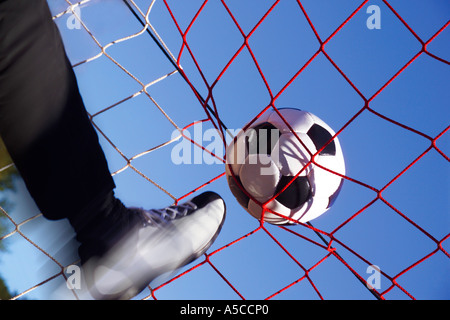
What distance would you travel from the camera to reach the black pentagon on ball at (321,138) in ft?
4.22

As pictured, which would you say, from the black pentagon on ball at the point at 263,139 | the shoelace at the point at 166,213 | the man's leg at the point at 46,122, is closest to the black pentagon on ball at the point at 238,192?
the black pentagon on ball at the point at 263,139

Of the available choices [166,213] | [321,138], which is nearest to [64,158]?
[166,213]

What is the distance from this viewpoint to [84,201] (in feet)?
3.72

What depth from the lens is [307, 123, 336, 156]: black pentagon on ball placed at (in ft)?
4.22

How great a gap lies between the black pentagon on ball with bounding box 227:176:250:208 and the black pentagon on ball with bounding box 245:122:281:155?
0.11 metres

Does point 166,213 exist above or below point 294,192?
below

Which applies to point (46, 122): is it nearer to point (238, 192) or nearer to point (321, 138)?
point (238, 192)

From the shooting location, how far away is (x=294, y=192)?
1.26m

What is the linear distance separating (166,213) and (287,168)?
496mm

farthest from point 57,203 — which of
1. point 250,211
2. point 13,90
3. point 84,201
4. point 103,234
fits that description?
point 250,211

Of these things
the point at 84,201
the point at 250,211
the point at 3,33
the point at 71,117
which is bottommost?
the point at 250,211

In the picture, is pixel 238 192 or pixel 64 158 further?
pixel 238 192
